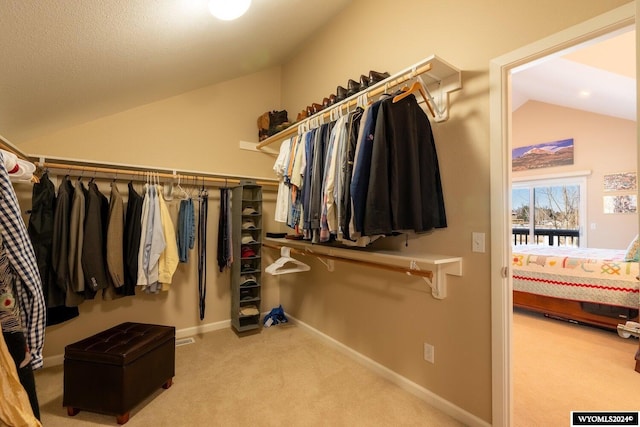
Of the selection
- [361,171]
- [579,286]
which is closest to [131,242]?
[361,171]

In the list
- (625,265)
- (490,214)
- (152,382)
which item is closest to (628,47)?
(625,265)

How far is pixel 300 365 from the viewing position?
2.41 m

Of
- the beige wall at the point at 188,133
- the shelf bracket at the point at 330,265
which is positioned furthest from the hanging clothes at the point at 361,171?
the beige wall at the point at 188,133

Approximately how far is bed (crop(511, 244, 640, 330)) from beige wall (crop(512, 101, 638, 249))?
227 centimetres

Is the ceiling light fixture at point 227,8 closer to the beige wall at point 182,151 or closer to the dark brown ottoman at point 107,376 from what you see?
the beige wall at point 182,151

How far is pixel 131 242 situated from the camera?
7.99 ft

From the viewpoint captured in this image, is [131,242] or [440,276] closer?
[440,276]

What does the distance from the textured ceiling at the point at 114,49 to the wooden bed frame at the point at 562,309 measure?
3914 mm

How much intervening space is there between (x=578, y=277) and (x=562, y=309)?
0.42 metres

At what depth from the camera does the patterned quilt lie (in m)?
2.96

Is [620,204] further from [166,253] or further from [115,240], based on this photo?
[115,240]

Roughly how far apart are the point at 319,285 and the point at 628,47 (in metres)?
3.95

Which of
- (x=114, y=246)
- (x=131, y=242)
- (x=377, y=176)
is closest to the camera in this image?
(x=377, y=176)

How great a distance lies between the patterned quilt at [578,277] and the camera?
296cm
